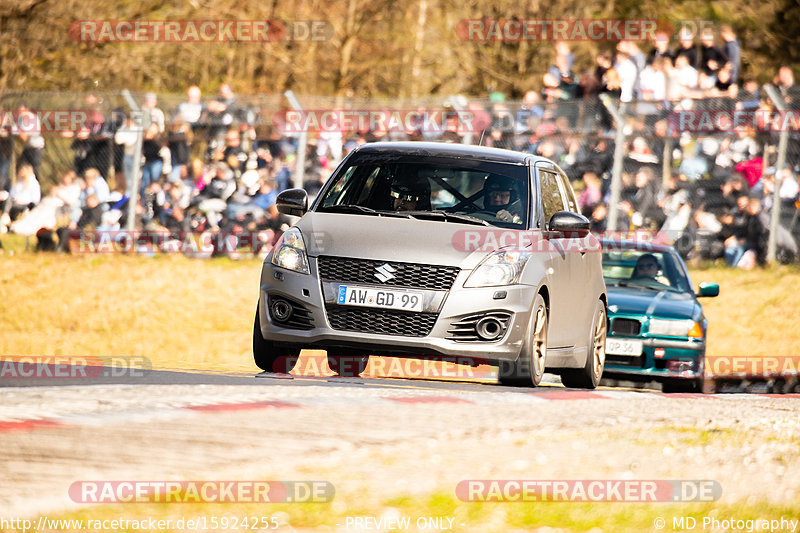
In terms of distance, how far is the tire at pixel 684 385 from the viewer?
1352cm

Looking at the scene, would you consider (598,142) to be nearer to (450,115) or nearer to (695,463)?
(450,115)

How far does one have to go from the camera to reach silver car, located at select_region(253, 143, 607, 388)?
9.14m

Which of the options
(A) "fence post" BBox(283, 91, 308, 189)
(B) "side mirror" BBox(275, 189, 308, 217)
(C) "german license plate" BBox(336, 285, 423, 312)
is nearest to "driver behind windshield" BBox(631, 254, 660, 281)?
(B) "side mirror" BBox(275, 189, 308, 217)

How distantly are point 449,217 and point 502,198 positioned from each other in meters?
0.58

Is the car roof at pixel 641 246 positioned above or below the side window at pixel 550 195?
below

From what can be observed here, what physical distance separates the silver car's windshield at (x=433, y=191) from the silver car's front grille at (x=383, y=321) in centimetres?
89

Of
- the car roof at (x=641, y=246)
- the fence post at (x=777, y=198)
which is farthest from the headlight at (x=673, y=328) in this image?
the fence post at (x=777, y=198)

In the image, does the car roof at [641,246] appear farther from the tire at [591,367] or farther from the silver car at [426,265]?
the silver car at [426,265]

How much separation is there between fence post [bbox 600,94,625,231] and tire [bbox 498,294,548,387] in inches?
358
